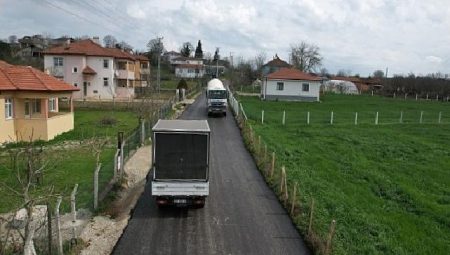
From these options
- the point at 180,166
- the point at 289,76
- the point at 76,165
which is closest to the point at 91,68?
the point at 289,76

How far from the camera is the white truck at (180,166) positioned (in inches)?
559

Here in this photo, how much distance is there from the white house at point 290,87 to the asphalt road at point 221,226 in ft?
140

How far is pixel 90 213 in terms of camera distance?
13711mm

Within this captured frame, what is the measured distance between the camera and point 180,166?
1441 cm

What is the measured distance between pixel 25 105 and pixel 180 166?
64.0ft

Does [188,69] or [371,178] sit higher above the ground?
[188,69]

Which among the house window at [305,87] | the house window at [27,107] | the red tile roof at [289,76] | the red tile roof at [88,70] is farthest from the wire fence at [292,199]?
the red tile roof at [88,70]

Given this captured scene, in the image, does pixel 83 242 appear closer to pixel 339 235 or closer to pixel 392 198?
pixel 339 235

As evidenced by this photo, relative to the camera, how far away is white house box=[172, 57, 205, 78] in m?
127

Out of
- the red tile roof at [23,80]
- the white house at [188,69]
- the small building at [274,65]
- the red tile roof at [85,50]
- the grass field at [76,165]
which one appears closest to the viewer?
the grass field at [76,165]

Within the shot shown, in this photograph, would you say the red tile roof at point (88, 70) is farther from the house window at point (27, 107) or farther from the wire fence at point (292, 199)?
the wire fence at point (292, 199)

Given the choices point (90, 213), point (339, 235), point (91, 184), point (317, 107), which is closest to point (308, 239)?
point (339, 235)

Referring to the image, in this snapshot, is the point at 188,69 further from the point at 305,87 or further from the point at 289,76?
the point at 305,87

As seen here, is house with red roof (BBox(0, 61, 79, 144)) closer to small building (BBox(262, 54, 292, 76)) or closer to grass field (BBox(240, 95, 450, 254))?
grass field (BBox(240, 95, 450, 254))
